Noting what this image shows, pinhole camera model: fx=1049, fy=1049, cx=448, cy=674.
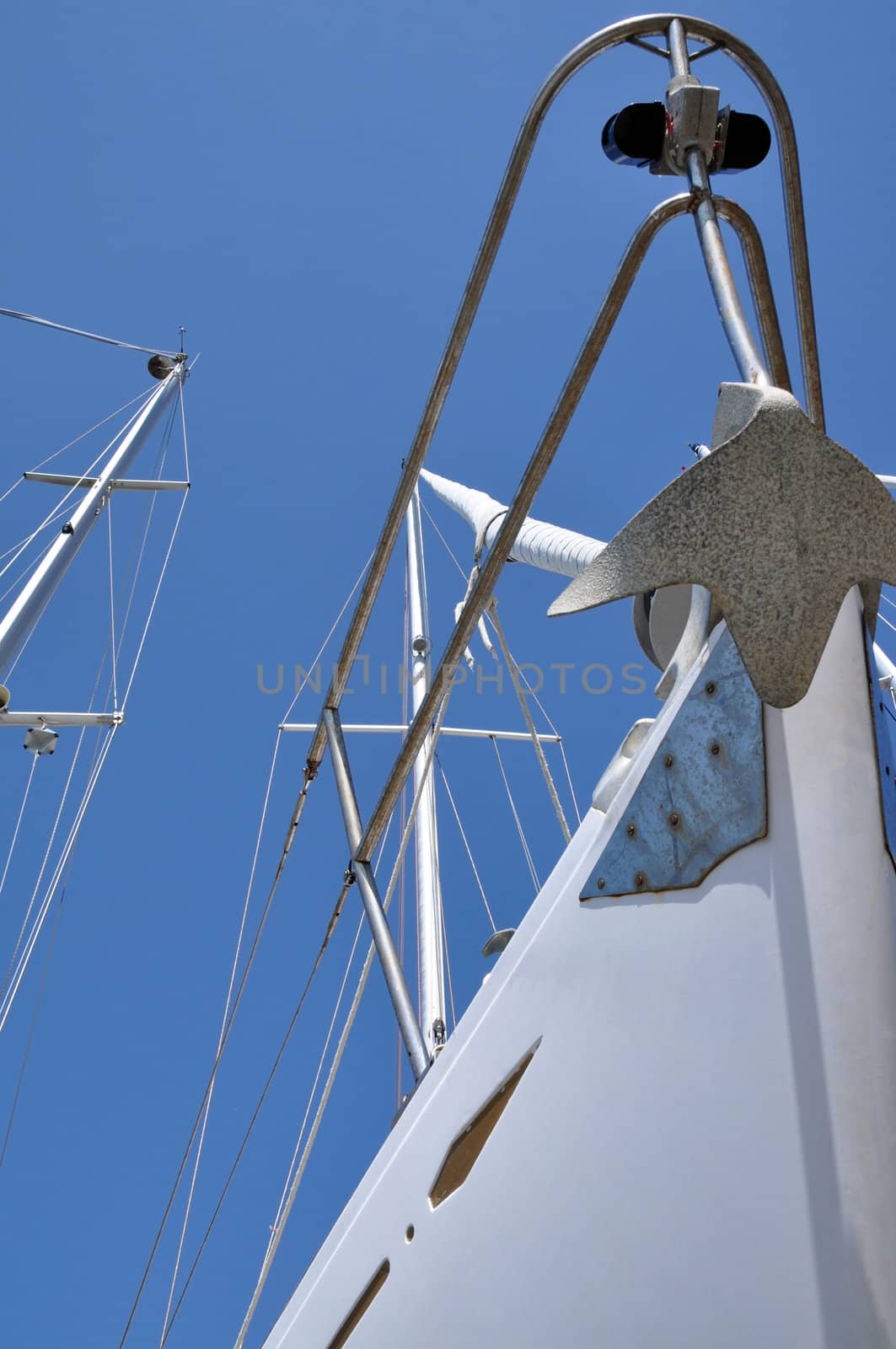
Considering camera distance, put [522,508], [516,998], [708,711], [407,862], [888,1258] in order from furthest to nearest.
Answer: [407,862] < [522,508] < [516,998] < [708,711] < [888,1258]

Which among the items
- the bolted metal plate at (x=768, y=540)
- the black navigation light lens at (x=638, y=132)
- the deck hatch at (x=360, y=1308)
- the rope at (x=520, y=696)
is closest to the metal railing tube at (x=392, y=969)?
the deck hatch at (x=360, y=1308)

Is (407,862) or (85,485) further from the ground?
(85,485)

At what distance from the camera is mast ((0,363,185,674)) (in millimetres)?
6332

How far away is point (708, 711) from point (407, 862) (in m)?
10.9

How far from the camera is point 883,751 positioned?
1572mm

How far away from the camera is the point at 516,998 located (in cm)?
196

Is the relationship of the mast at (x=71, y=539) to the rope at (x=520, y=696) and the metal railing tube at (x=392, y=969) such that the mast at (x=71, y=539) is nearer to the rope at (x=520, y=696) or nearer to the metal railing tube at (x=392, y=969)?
the rope at (x=520, y=696)

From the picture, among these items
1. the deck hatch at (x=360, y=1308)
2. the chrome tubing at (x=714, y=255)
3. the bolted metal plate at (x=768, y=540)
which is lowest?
the deck hatch at (x=360, y=1308)

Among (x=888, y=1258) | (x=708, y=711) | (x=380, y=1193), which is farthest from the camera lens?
(x=380, y=1193)

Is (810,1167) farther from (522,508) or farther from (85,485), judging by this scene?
(85,485)

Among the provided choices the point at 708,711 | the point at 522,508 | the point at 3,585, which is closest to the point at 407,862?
the point at 3,585

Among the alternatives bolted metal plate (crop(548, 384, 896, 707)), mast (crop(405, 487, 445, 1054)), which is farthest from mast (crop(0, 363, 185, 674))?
bolted metal plate (crop(548, 384, 896, 707))

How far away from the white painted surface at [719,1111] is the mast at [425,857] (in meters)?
5.14

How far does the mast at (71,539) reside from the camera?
6.33m
